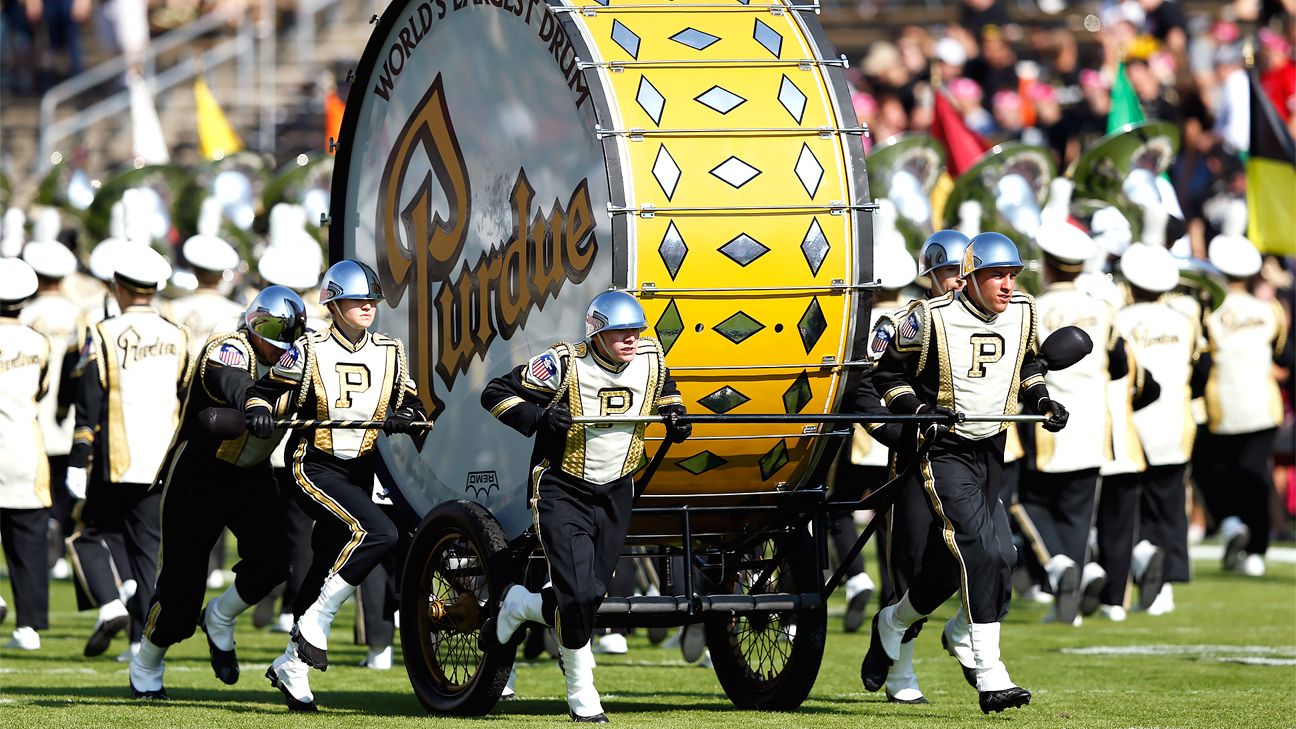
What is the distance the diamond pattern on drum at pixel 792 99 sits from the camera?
9.23 metres

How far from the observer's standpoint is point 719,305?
9062mm

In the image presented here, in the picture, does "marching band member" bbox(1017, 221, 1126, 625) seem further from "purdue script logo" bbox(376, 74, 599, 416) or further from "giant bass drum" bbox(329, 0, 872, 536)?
"giant bass drum" bbox(329, 0, 872, 536)

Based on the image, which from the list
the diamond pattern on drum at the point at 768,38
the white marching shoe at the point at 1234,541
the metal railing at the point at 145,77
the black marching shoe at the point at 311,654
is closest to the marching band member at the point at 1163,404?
the white marching shoe at the point at 1234,541

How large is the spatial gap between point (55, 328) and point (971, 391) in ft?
24.3

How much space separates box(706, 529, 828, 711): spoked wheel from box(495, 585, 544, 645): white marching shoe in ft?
2.54

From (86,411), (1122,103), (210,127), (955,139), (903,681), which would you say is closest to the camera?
(903,681)

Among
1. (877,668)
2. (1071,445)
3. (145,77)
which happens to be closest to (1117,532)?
(1071,445)

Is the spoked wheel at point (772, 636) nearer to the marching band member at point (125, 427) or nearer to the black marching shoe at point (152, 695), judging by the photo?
the black marching shoe at point (152, 695)

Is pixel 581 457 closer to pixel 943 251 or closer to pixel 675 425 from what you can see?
pixel 675 425

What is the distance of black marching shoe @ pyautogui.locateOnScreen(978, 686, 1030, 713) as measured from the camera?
9.12 m

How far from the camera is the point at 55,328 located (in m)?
15.1

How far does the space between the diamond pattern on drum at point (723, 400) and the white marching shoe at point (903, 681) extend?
162 cm

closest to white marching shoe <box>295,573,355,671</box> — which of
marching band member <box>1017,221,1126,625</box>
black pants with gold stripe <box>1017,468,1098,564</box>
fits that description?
marching band member <box>1017,221,1126,625</box>

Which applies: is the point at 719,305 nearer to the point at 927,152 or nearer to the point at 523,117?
the point at 523,117
